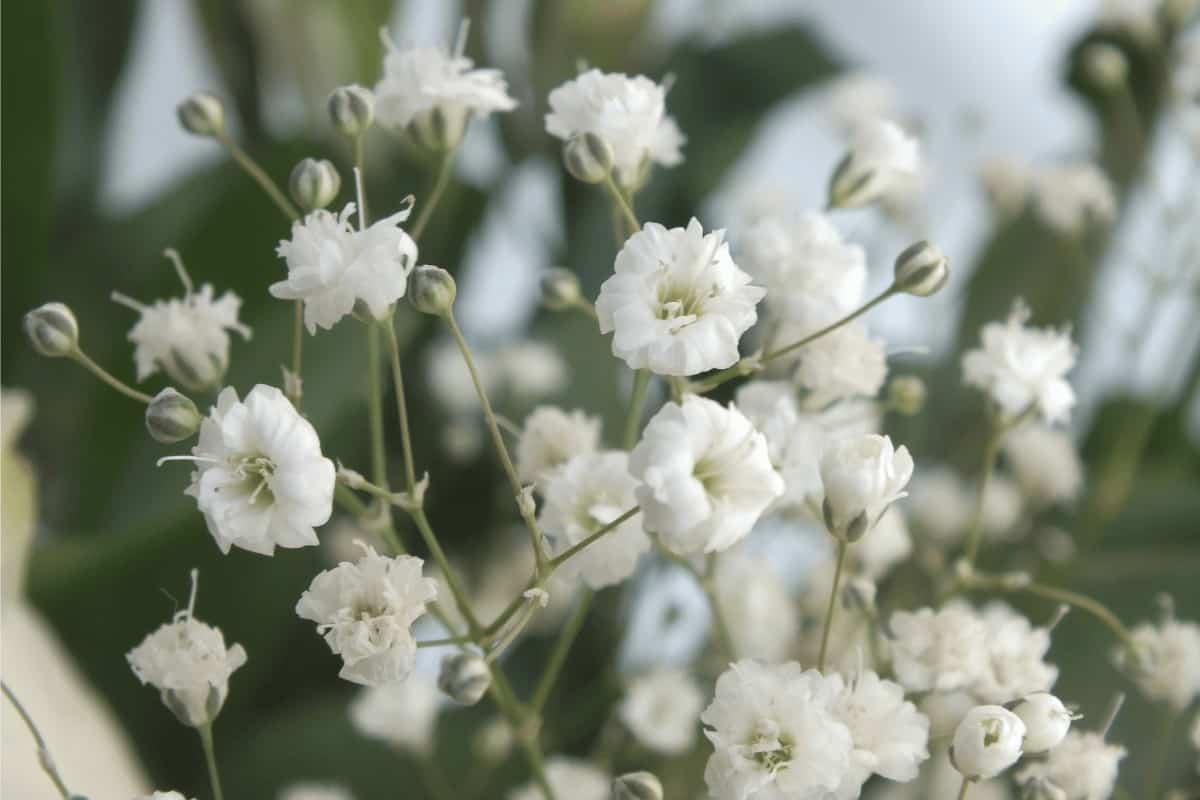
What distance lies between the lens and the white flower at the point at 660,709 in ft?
1.09

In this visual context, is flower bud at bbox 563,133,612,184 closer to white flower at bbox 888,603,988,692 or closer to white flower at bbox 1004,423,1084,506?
white flower at bbox 888,603,988,692

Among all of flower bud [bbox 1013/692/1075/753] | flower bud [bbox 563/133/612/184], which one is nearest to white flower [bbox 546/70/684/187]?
flower bud [bbox 563/133/612/184]

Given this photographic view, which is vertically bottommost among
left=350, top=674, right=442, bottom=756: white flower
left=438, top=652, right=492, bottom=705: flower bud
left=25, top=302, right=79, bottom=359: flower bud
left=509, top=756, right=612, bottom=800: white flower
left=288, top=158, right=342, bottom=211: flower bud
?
left=509, top=756, right=612, bottom=800: white flower

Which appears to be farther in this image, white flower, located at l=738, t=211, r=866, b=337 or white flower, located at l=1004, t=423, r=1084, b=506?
white flower, located at l=1004, t=423, r=1084, b=506

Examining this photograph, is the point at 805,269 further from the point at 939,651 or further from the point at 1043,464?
the point at 1043,464

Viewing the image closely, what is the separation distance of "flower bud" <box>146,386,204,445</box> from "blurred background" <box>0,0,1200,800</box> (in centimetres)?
10

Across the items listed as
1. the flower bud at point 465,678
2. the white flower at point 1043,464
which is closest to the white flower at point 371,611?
the flower bud at point 465,678

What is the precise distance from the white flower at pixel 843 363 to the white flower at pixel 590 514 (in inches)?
1.6

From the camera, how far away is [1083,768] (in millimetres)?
223

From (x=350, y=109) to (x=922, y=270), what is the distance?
101mm

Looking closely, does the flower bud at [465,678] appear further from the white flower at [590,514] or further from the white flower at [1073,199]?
the white flower at [1073,199]

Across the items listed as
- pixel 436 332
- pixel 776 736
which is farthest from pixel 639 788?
pixel 436 332

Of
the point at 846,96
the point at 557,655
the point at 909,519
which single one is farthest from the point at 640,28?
the point at 557,655

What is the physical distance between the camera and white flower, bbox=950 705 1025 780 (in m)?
0.19
